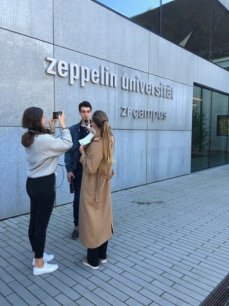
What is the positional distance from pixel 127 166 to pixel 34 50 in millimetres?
3502

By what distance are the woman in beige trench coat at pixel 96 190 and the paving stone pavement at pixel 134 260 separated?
1.24 ft

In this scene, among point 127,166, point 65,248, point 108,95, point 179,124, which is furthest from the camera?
point 179,124

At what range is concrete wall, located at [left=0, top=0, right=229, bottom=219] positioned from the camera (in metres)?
4.91

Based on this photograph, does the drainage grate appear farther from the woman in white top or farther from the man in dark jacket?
the man in dark jacket

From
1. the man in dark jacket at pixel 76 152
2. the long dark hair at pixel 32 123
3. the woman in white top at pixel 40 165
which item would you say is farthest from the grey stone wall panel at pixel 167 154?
the long dark hair at pixel 32 123

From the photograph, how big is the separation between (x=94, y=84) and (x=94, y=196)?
3587mm

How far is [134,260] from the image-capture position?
12.1 feet

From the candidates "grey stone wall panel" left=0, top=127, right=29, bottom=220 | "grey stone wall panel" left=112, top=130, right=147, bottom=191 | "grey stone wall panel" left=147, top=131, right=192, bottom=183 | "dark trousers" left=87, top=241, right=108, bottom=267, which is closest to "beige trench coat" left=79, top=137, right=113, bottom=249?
"dark trousers" left=87, top=241, right=108, bottom=267

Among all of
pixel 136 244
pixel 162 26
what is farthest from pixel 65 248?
pixel 162 26

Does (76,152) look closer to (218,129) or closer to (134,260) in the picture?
(134,260)

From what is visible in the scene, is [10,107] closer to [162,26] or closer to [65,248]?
[65,248]

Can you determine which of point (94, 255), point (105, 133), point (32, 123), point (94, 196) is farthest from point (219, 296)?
point (32, 123)

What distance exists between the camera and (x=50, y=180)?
10.2 ft

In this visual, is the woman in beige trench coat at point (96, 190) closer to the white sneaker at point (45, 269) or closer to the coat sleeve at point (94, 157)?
the coat sleeve at point (94, 157)
